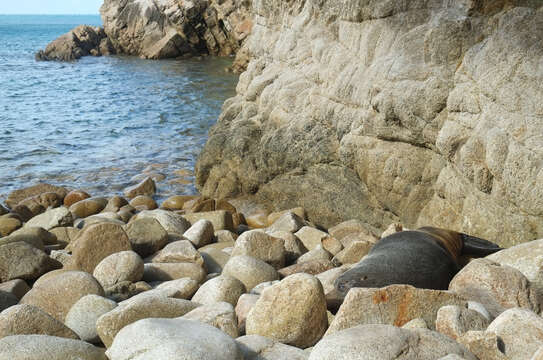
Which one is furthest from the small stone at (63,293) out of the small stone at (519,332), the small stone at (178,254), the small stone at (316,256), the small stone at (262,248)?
the small stone at (519,332)

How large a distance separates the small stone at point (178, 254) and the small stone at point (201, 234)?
625mm

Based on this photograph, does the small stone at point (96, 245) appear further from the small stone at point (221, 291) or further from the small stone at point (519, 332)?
the small stone at point (519, 332)

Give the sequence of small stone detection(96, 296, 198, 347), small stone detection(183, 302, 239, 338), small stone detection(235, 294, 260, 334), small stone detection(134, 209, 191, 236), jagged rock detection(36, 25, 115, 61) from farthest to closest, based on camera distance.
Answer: jagged rock detection(36, 25, 115, 61) → small stone detection(134, 209, 191, 236) → small stone detection(235, 294, 260, 334) → small stone detection(96, 296, 198, 347) → small stone detection(183, 302, 239, 338)

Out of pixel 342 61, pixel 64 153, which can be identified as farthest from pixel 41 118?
pixel 342 61

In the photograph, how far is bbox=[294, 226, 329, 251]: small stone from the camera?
680cm

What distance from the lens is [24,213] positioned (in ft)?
32.0

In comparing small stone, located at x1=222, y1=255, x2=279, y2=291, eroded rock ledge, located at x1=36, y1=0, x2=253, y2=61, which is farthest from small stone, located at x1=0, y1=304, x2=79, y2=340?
eroded rock ledge, located at x1=36, y1=0, x2=253, y2=61

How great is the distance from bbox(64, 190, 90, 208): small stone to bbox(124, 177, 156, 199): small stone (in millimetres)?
741

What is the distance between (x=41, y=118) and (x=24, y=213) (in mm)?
9597

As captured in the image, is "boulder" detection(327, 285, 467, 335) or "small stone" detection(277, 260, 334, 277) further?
"small stone" detection(277, 260, 334, 277)

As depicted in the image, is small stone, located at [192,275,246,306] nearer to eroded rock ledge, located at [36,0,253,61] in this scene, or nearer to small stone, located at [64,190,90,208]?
small stone, located at [64,190,90,208]

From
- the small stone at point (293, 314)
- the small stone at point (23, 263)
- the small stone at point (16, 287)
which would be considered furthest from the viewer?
the small stone at point (23, 263)

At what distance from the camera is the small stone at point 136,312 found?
388 cm

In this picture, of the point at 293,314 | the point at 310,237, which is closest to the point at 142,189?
the point at 310,237
